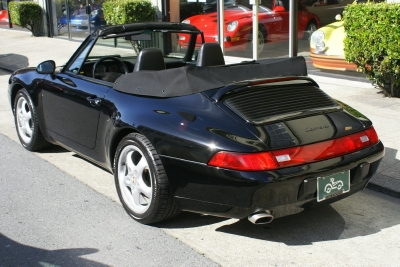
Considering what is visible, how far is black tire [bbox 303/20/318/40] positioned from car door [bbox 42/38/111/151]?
21.3 ft

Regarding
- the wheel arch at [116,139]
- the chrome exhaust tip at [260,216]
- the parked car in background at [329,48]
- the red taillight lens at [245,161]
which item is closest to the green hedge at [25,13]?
the parked car in background at [329,48]

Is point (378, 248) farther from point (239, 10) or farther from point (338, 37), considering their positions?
point (239, 10)

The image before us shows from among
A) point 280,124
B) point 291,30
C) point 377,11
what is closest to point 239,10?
point 291,30

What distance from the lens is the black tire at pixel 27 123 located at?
6.27m

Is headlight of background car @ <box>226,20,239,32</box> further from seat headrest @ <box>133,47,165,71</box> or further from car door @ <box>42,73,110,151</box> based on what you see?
seat headrest @ <box>133,47,165,71</box>

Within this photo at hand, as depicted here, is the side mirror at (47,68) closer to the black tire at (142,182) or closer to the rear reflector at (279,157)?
the black tire at (142,182)

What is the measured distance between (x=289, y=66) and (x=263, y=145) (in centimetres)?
138

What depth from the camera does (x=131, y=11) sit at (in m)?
14.9

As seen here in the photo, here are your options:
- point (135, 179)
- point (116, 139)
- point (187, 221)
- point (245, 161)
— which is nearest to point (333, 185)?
point (245, 161)

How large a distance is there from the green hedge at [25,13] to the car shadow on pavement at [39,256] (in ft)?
57.4

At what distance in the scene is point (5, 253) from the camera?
407cm

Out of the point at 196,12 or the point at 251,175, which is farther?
the point at 196,12

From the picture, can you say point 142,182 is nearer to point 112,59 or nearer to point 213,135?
point 213,135

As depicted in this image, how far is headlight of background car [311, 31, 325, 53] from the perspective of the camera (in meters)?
10.2
